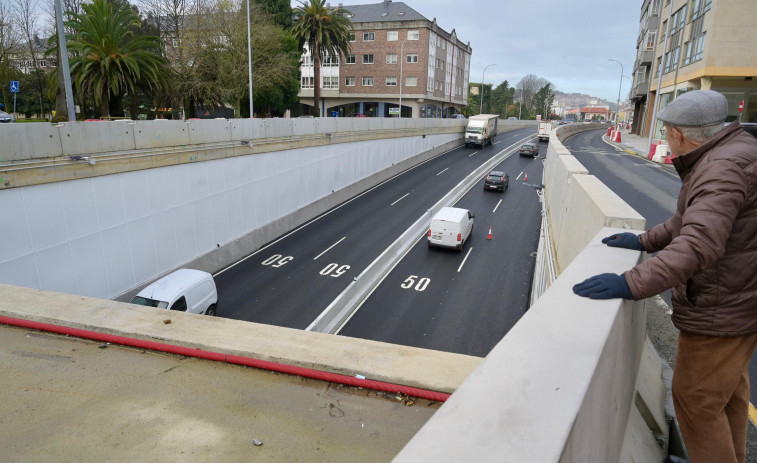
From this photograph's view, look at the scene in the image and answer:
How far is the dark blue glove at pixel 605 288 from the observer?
252cm

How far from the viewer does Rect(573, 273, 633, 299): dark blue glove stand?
2.52 metres

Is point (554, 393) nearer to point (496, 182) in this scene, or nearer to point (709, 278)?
point (709, 278)

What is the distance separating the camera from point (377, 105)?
77.4 metres

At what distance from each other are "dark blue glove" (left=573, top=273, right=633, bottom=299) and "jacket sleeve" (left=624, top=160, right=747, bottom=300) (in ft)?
0.16

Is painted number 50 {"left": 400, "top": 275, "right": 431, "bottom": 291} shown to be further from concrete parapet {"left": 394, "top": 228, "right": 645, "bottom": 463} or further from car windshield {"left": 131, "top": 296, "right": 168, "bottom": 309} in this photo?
concrete parapet {"left": 394, "top": 228, "right": 645, "bottom": 463}

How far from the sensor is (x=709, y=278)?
267cm

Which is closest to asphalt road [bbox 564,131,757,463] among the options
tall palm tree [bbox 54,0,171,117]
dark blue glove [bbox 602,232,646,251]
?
dark blue glove [bbox 602,232,646,251]

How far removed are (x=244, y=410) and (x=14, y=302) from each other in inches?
115

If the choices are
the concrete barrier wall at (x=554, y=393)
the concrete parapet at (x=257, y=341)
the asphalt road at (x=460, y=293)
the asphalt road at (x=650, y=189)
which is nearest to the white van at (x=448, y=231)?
the asphalt road at (x=460, y=293)

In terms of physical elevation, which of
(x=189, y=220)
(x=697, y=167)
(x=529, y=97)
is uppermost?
(x=529, y=97)

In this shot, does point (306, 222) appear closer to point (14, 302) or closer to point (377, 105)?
point (14, 302)

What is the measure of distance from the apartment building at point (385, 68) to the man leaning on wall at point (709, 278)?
71.3 m


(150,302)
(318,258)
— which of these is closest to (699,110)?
(150,302)

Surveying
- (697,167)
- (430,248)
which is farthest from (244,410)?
(430,248)
